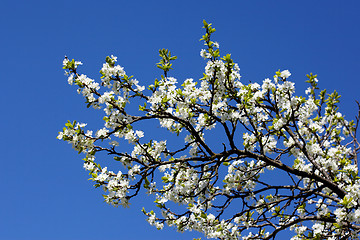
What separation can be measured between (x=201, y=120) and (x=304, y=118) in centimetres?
218

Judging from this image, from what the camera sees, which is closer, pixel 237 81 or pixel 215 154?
pixel 215 154

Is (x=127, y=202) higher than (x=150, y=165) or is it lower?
lower

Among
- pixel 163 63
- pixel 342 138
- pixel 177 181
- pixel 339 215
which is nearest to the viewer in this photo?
pixel 339 215

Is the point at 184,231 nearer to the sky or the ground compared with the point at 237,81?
nearer to the ground

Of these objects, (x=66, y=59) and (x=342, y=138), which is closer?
(x=66, y=59)

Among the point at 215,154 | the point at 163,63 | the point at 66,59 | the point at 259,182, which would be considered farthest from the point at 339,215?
the point at 66,59

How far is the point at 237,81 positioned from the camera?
27.8 feet

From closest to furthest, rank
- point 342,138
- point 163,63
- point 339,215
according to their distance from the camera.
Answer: point 339,215, point 163,63, point 342,138

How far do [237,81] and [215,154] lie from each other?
195 cm

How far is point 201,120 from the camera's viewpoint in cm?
768

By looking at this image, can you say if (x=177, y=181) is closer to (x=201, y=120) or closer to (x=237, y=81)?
(x=201, y=120)

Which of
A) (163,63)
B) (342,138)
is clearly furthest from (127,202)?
(342,138)

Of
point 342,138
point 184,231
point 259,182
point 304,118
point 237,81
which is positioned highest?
point 237,81

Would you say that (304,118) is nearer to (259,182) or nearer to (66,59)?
(259,182)
